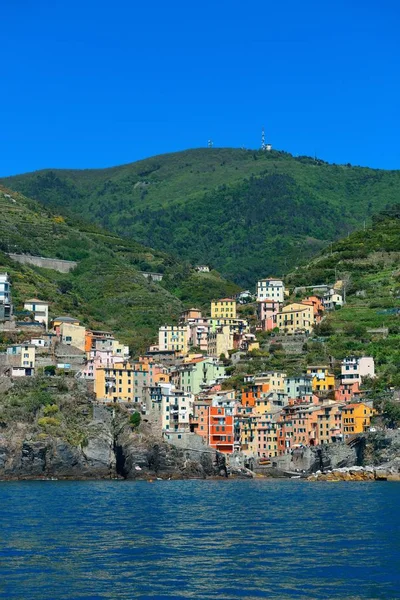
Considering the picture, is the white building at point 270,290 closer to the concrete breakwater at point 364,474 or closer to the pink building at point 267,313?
the pink building at point 267,313

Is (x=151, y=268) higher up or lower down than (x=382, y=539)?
higher up

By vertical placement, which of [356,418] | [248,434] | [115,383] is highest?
[115,383]

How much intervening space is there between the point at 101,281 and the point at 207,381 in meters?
55.2

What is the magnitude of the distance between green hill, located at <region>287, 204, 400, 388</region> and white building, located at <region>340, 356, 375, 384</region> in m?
1.48

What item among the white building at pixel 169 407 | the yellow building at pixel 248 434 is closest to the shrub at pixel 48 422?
the white building at pixel 169 407

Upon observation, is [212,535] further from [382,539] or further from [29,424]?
[29,424]

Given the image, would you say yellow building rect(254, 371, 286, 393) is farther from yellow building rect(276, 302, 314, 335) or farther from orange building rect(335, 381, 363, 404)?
yellow building rect(276, 302, 314, 335)

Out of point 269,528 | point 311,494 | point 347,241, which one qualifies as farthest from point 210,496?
point 347,241

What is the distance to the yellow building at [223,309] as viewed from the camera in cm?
14100

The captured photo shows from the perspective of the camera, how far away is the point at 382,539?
4922 centimetres

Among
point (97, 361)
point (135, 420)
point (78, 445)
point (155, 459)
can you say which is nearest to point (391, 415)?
point (155, 459)

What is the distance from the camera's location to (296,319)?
5133 inches

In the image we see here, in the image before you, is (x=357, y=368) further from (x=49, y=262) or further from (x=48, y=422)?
(x=49, y=262)

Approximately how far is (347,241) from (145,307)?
111 feet
